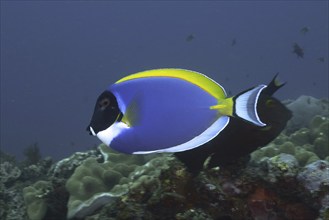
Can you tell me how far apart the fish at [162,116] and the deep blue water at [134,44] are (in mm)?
94030

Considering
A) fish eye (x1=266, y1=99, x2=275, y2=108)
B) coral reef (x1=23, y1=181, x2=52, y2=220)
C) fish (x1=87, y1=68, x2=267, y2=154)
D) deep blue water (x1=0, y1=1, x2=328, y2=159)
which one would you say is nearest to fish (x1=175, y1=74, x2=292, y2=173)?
fish eye (x1=266, y1=99, x2=275, y2=108)

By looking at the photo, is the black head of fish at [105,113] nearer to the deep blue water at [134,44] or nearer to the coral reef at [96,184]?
the coral reef at [96,184]

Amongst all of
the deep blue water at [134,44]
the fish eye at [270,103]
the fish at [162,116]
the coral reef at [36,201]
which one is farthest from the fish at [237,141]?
the deep blue water at [134,44]

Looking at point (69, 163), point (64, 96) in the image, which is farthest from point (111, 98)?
point (64, 96)

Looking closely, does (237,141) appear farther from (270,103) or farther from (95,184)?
(95,184)

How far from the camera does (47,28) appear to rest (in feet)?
457

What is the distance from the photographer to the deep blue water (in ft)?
365

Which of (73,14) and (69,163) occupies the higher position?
(73,14)

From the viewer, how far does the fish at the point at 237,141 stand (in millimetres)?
2721

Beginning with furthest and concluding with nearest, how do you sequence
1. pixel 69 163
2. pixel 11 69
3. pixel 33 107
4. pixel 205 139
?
pixel 11 69, pixel 33 107, pixel 69 163, pixel 205 139

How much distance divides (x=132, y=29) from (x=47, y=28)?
33599 millimetres

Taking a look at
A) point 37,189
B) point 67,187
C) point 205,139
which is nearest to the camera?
point 205,139

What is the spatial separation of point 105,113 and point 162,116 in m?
0.24

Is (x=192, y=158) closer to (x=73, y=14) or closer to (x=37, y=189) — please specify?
(x=37, y=189)
